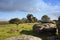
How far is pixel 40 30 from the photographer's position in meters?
43.6

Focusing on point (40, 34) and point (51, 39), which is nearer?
point (51, 39)

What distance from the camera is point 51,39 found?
1345 inches

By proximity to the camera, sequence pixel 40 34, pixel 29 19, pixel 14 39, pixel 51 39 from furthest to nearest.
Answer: pixel 29 19, pixel 40 34, pixel 51 39, pixel 14 39

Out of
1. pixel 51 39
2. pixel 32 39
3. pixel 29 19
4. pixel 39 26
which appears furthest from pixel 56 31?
pixel 29 19

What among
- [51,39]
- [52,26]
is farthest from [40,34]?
[51,39]

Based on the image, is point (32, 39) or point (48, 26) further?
point (48, 26)

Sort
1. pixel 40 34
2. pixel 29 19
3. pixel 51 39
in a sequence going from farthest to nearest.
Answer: pixel 29 19, pixel 40 34, pixel 51 39

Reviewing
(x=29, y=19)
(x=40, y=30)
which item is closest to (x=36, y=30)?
(x=40, y=30)

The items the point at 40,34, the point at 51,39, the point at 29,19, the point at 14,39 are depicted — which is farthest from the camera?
the point at 29,19

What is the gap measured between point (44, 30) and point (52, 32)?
213 centimetres

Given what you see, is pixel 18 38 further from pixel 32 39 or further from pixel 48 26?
pixel 48 26

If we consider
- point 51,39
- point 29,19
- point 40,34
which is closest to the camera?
point 51,39

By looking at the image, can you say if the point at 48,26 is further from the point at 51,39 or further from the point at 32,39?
the point at 32,39

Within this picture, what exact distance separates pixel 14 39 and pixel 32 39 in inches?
67.2
